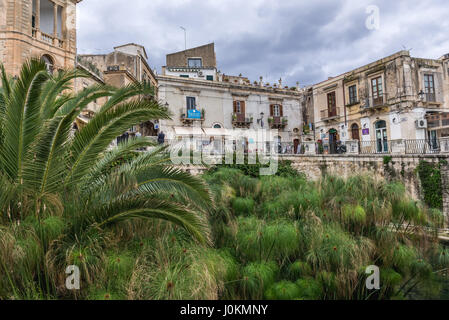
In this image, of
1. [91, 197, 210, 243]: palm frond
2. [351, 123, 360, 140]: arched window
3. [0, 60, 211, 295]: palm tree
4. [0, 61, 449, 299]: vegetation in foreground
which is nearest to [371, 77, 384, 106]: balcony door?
[351, 123, 360, 140]: arched window

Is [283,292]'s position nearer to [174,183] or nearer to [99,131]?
[174,183]

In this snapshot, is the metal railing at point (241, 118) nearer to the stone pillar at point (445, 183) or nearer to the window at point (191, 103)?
the window at point (191, 103)

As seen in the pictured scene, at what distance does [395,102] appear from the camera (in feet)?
68.0

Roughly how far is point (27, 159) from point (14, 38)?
13.7 metres

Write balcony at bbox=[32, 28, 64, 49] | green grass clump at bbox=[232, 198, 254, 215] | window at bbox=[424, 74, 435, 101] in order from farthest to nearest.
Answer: window at bbox=[424, 74, 435, 101] → balcony at bbox=[32, 28, 64, 49] → green grass clump at bbox=[232, 198, 254, 215]

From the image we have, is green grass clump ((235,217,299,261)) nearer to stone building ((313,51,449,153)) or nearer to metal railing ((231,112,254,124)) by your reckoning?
stone building ((313,51,449,153))

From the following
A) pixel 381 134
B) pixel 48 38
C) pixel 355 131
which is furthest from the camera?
pixel 355 131

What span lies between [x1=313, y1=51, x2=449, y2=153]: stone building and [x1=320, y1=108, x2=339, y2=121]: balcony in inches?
29.8

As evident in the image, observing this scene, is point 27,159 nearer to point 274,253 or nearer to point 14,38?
point 274,253

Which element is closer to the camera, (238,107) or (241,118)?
(241,118)

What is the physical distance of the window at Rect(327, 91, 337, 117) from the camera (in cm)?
2532

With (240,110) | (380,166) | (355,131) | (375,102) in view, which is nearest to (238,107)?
(240,110)

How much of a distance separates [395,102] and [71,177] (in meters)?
21.7
